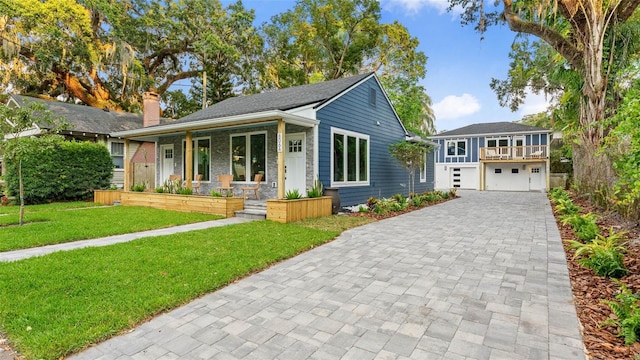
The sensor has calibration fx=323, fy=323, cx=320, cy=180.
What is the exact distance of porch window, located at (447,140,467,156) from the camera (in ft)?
81.8

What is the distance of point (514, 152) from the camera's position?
72.9 ft

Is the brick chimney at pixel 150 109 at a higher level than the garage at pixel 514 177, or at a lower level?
higher

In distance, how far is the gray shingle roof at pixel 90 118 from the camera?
1505cm

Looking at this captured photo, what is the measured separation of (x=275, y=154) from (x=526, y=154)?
1909 cm

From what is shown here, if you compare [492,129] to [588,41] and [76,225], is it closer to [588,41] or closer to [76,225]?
[588,41]

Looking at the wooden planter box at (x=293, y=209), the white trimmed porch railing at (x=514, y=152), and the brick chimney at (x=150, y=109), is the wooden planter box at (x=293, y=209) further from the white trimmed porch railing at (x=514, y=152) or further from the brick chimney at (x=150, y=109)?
the white trimmed porch railing at (x=514, y=152)

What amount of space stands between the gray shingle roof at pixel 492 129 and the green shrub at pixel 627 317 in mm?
22727

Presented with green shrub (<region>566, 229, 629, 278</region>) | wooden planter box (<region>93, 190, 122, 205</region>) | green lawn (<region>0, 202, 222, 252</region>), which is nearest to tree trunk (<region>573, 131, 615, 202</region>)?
green shrub (<region>566, 229, 629, 278</region>)

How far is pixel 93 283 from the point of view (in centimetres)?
353

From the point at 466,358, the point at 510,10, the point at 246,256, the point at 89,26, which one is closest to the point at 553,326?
the point at 466,358

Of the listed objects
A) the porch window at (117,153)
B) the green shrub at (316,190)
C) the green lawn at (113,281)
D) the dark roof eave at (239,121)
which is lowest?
the green lawn at (113,281)

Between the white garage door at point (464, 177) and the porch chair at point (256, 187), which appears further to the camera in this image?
the white garage door at point (464, 177)

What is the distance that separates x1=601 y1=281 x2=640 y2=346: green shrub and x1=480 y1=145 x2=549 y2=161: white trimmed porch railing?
70.8 ft

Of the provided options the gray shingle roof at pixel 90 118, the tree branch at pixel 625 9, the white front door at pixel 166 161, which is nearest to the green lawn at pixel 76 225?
the white front door at pixel 166 161
